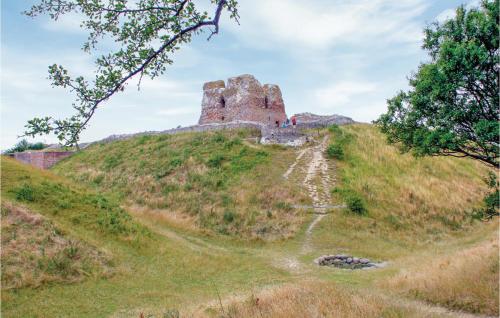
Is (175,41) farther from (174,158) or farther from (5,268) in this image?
(174,158)

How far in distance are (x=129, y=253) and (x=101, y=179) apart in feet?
54.2

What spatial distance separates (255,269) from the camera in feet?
41.1

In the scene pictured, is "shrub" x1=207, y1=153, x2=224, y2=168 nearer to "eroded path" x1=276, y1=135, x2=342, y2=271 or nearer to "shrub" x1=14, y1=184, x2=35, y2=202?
"eroded path" x1=276, y1=135, x2=342, y2=271

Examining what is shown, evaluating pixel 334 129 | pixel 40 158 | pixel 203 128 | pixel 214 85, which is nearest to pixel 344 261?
pixel 334 129

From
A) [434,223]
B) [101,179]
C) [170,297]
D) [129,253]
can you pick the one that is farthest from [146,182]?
[434,223]

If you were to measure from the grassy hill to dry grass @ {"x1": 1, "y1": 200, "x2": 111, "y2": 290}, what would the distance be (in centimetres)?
6

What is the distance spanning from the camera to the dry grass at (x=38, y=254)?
29.5ft

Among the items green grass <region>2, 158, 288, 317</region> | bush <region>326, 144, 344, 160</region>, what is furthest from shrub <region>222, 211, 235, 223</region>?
bush <region>326, 144, 344, 160</region>

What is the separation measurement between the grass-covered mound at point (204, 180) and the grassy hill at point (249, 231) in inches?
3.9

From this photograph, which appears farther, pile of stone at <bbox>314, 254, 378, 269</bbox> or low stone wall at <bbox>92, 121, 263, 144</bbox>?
low stone wall at <bbox>92, 121, 263, 144</bbox>

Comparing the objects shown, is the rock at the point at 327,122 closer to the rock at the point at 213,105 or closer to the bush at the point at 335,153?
the bush at the point at 335,153

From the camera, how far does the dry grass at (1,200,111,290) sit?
900cm

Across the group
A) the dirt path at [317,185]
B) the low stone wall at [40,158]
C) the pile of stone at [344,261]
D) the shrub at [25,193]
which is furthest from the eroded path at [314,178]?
the low stone wall at [40,158]

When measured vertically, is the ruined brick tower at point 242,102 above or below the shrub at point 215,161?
above
